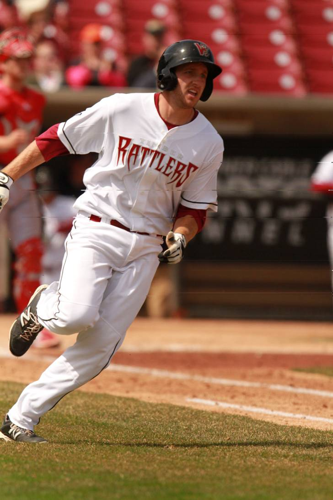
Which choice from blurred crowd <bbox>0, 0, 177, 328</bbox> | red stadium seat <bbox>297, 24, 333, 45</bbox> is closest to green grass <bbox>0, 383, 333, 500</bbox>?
blurred crowd <bbox>0, 0, 177, 328</bbox>

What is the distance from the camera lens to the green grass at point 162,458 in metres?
3.34

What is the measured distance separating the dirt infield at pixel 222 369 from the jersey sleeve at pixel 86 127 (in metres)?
2.03

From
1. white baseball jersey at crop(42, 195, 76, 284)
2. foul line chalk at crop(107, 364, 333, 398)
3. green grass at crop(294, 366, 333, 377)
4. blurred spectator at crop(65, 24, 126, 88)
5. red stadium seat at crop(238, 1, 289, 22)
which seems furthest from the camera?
red stadium seat at crop(238, 1, 289, 22)

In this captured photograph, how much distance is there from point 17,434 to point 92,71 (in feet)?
25.9

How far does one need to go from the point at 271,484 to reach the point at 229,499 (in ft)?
1.12

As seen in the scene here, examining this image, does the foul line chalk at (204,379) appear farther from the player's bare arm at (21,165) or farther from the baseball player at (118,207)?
the player's bare arm at (21,165)

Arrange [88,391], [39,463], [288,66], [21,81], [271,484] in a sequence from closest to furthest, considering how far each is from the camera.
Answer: [271,484]
[39,463]
[88,391]
[21,81]
[288,66]

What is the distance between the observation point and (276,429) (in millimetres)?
4926

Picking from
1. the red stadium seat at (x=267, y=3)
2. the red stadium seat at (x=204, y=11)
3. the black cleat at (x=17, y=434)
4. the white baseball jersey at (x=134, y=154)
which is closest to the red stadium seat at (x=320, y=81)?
the red stadium seat at (x=267, y=3)

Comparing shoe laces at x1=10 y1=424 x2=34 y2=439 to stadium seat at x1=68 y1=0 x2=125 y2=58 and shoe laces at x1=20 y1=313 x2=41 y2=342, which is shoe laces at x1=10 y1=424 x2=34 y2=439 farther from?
stadium seat at x1=68 y1=0 x2=125 y2=58

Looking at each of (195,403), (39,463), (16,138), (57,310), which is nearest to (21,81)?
(16,138)

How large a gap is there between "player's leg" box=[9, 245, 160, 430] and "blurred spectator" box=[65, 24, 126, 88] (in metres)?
7.47

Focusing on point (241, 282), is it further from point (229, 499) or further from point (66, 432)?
point (229, 499)

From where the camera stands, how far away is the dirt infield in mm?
5895
